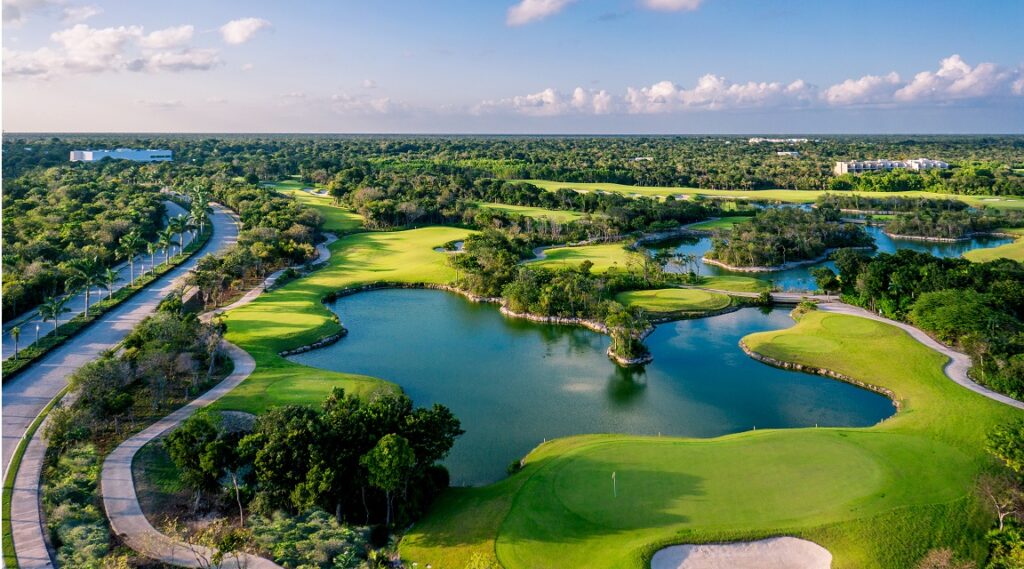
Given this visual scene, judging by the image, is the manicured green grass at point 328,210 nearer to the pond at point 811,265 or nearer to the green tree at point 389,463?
the pond at point 811,265

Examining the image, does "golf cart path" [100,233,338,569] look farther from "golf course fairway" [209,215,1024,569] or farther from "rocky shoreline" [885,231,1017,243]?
"rocky shoreline" [885,231,1017,243]

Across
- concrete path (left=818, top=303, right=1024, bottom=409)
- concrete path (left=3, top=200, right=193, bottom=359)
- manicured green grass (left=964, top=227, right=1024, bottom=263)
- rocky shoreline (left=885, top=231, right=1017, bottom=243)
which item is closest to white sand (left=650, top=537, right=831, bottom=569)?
concrete path (left=818, top=303, right=1024, bottom=409)

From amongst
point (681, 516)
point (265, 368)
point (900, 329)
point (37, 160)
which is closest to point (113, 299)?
point (265, 368)

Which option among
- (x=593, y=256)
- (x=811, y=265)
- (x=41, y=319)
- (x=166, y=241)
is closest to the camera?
(x=41, y=319)

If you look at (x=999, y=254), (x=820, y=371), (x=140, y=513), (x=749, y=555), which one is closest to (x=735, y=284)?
(x=820, y=371)

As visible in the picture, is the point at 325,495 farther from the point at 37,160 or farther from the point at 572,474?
the point at 37,160

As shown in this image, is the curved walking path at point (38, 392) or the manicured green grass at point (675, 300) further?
the manicured green grass at point (675, 300)

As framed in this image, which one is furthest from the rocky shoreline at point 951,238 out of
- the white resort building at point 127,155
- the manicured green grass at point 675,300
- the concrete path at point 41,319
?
the white resort building at point 127,155

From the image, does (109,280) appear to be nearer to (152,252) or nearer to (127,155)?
(152,252)
